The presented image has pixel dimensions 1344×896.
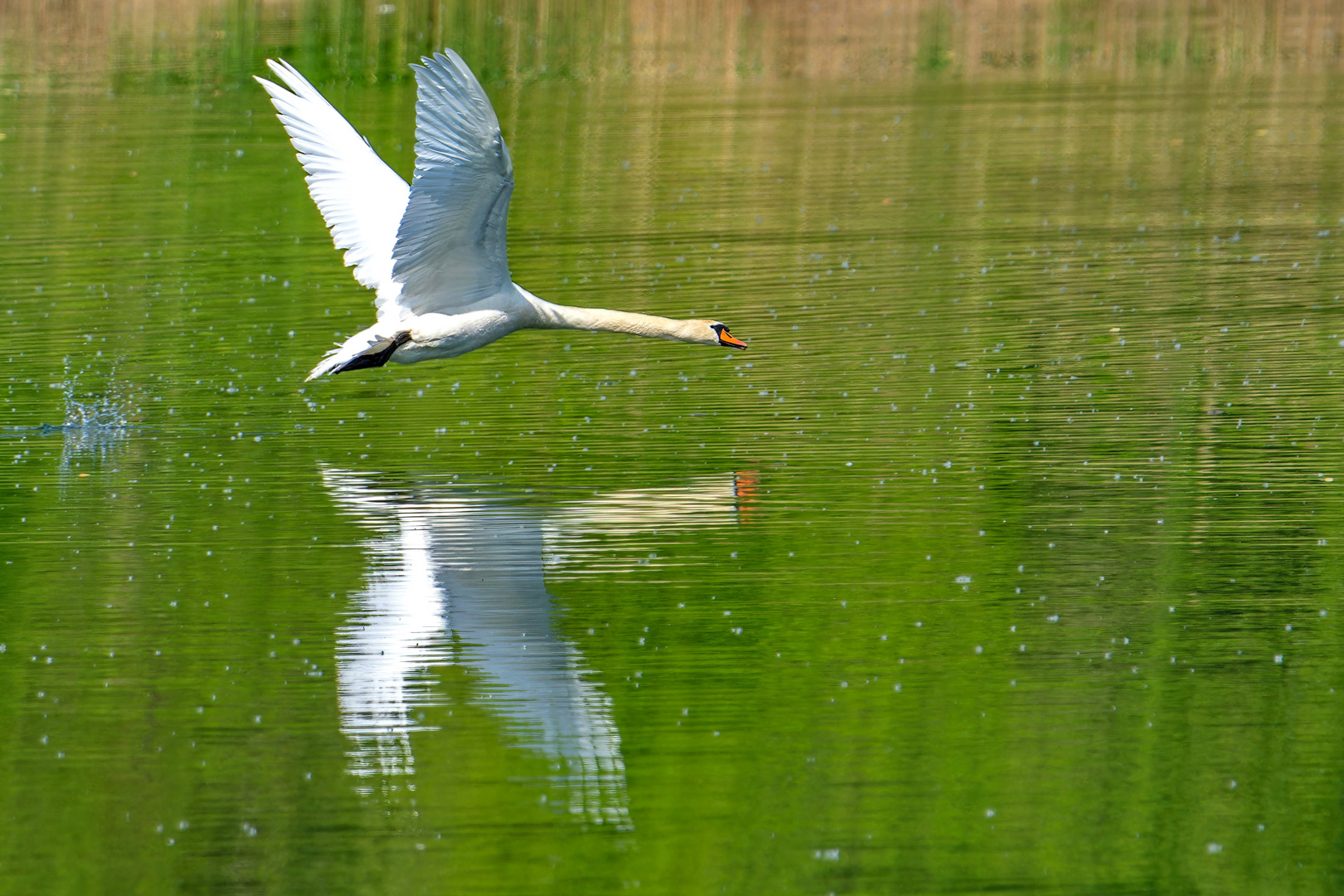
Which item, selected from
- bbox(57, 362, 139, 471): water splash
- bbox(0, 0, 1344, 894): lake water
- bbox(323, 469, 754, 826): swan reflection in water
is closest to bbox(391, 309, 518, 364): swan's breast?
bbox(0, 0, 1344, 894): lake water

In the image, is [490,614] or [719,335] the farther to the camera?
[719,335]

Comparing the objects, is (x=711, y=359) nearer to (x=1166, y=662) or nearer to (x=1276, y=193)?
(x=1166, y=662)

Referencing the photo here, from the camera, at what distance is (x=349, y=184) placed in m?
13.2

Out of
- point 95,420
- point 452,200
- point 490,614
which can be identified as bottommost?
point 490,614

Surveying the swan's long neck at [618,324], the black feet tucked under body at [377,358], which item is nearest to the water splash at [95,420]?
the black feet tucked under body at [377,358]

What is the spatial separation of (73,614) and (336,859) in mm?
3123

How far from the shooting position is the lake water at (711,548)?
716 cm

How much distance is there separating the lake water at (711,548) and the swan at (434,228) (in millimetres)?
729

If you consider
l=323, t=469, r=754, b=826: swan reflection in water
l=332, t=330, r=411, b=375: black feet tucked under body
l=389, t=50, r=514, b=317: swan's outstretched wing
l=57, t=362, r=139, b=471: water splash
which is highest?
l=389, t=50, r=514, b=317: swan's outstretched wing

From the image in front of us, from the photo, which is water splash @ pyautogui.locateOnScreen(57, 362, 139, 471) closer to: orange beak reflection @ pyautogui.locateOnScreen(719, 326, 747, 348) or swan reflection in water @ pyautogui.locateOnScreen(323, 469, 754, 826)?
swan reflection in water @ pyautogui.locateOnScreen(323, 469, 754, 826)

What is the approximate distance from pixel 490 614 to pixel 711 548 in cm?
141

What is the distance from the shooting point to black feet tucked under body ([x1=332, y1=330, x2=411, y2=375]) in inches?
460

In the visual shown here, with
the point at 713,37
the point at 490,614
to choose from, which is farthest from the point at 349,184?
the point at 713,37

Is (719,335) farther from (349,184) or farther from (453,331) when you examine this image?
(349,184)
